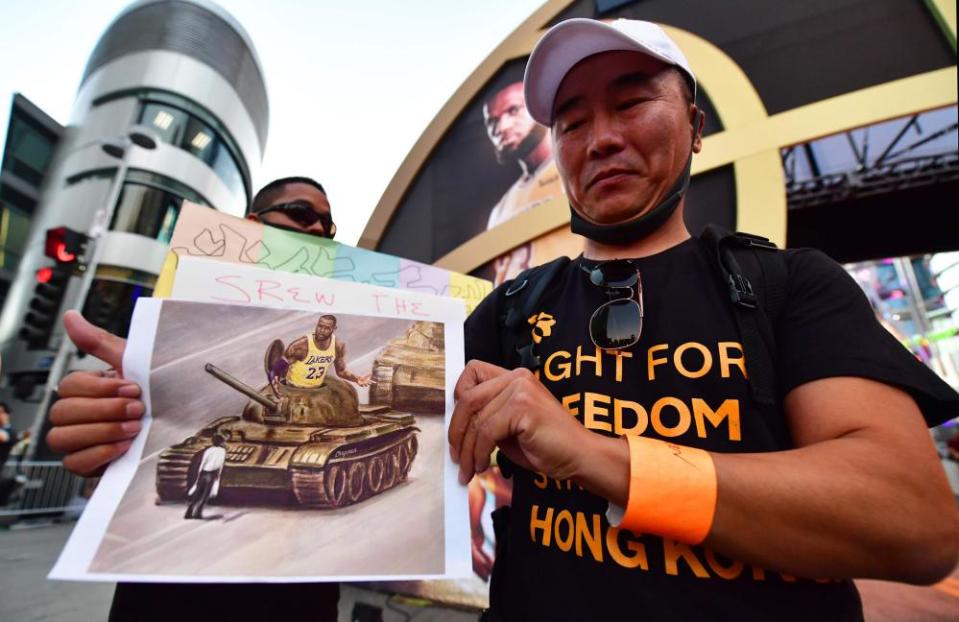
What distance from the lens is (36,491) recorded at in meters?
7.99

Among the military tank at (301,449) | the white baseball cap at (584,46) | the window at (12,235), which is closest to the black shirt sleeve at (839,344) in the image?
the white baseball cap at (584,46)

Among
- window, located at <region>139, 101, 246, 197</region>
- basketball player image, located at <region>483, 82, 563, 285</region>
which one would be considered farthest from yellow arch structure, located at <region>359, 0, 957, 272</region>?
window, located at <region>139, 101, 246, 197</region>

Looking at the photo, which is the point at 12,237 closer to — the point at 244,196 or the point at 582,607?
the point at 244,196

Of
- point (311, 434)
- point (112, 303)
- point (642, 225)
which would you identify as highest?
point (112, 303)

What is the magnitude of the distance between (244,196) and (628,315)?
2629 cm

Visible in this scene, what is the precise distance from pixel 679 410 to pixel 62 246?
9.00 metres

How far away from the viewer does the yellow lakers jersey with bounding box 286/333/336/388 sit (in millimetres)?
936

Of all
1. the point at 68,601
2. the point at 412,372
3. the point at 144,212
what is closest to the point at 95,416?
the point at 412,372

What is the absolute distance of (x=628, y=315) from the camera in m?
0.91

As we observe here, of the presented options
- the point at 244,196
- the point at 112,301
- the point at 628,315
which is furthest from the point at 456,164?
the point at 244,196

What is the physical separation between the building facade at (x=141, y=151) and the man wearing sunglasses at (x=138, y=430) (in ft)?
50.0

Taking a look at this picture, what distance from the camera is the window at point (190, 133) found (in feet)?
57.7

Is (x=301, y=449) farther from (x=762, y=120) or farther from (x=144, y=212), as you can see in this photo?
(x=144, y=212)

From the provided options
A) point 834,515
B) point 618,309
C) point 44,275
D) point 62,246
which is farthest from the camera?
point 62,246
